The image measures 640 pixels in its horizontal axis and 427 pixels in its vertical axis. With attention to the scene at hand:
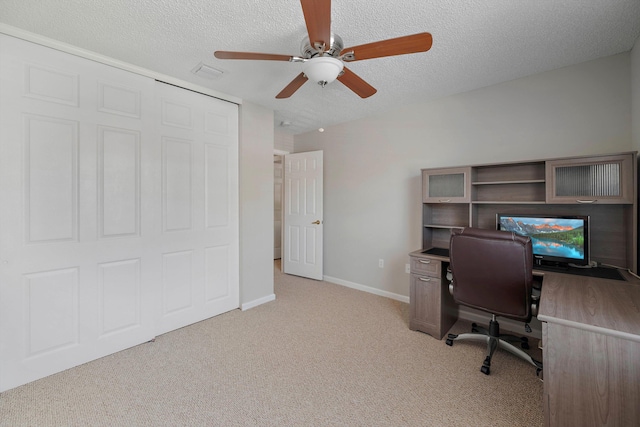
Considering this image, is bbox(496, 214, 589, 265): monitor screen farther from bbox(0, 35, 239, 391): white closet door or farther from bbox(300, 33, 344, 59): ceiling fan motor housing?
bbox(0, 35, 239, 391): white closet door

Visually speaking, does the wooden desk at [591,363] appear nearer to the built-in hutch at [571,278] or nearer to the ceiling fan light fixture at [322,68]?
the built-in hutch at [571,278]

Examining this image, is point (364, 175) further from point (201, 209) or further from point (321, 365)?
point (321, 365)

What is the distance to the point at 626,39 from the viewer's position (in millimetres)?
1965

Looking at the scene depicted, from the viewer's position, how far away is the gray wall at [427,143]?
225cm

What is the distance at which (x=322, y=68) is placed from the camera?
65.2 inches

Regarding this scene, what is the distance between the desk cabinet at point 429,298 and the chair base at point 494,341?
0.17 meters

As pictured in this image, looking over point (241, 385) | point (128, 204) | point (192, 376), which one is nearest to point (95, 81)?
point (128, 204)

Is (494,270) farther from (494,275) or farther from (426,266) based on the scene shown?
(426,266)

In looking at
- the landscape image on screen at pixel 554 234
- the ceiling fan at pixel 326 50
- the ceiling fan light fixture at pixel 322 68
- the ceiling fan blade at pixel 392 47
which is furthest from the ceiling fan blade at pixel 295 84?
the landscape image on screen at pixel 554 234

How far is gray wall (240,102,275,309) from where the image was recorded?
3.12 metres

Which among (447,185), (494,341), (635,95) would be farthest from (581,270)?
(635,95)

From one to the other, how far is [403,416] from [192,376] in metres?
1.46

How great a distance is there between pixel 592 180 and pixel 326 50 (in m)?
2.19

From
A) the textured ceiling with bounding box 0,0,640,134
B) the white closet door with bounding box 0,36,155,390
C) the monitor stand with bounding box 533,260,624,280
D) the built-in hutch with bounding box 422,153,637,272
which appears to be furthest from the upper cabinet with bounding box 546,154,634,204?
the white closet door with bounding box 0,36,155,390
